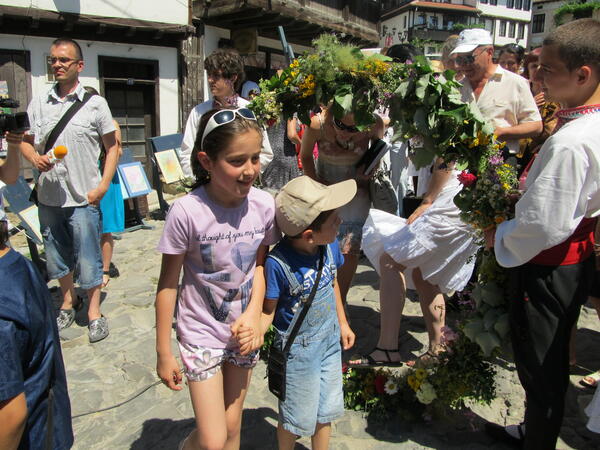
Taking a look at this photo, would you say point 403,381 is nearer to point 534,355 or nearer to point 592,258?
point 534,355

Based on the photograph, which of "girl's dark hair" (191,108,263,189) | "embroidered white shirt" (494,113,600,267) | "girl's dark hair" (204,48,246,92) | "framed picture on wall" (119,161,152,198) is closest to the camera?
"embroidered white shirt" (494,113,600,267)

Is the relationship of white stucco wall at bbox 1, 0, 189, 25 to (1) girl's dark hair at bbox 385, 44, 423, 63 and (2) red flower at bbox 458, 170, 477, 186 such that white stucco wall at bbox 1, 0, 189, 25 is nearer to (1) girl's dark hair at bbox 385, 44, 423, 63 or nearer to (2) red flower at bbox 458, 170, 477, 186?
(1) girl's dark hair at bbox 385, 44, 423, 63

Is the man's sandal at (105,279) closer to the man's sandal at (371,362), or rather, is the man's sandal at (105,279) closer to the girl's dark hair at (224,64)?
the girl's dark hair at (224,64)

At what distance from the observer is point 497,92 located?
152 inches

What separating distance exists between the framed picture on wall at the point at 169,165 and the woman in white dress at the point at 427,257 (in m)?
5.22

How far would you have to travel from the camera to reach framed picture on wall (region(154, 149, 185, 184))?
809cm

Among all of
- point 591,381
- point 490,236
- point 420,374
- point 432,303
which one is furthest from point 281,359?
point 591,381

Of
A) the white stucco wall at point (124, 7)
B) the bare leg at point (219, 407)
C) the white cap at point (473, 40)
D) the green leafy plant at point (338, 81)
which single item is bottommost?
the bare leg at point (219, 407)

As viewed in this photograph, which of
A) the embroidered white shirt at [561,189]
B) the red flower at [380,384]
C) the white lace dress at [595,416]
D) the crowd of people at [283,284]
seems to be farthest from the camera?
the red flower at [380,384]

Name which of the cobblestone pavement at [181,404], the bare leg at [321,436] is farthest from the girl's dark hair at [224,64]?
the bare leg at [321,436]

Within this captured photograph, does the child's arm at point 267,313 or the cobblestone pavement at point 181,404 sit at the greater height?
the child's arm at point 267,313

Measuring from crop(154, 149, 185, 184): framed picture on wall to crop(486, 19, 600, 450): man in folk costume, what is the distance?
648 cm

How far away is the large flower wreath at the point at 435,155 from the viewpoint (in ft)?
8.16

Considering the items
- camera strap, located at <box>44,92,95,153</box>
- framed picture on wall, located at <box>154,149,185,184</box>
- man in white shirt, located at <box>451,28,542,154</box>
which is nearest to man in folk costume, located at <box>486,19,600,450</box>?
man in white shirt, located at <box>451,28,542,154</box>
